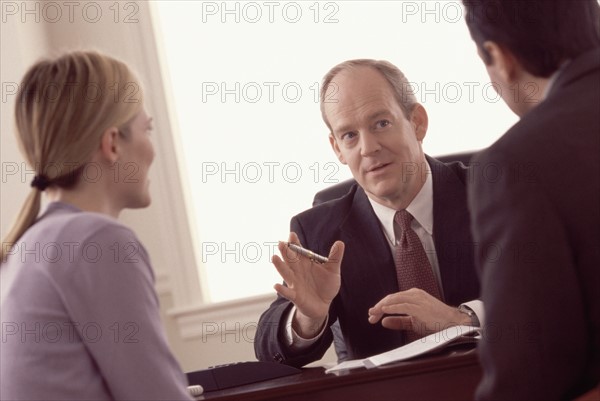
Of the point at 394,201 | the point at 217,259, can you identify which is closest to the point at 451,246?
the point at 394,201

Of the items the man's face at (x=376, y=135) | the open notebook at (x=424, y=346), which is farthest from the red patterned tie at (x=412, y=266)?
the open notebook at (x=424, y=346)

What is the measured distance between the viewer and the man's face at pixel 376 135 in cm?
287

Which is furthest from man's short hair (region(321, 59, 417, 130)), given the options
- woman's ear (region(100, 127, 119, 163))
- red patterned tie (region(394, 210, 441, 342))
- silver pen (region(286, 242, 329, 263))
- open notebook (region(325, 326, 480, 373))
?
woman's ear (region(100, 127, 119, 163))

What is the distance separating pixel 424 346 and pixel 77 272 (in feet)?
2.87

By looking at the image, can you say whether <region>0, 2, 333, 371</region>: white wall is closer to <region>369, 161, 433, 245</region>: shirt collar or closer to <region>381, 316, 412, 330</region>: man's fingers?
<region>369, 161, 433, 245</region>: shirt collar

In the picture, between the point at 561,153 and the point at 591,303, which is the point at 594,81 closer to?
the point at 561,153

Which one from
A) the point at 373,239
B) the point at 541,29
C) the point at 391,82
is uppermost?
the point at 541,29

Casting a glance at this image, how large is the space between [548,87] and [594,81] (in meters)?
→ 0.08

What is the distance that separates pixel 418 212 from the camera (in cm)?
287

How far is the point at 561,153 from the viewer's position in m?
1.53

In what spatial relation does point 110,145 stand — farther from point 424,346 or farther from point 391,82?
point 391,82

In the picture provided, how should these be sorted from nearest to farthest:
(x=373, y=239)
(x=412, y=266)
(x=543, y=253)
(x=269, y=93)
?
(x=543, y=253) → (x=412, y=266) → (x=373, y=239) → (x=269, y=93)

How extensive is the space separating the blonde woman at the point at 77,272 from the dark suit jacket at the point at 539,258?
618 millimetres

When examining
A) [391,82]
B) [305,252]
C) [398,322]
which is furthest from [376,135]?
[398,322]
